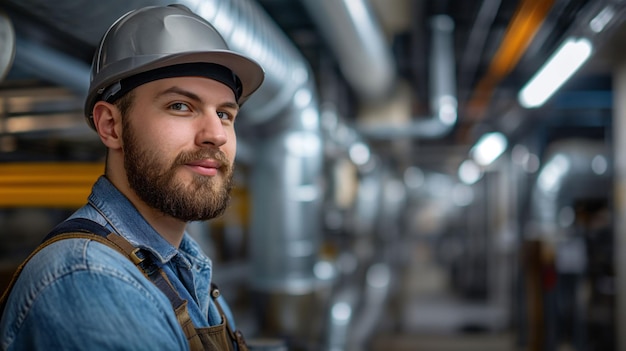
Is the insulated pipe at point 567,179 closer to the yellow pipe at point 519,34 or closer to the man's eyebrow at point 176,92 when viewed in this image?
the yellow pipe at point 519,34

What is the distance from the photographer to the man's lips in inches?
44.9

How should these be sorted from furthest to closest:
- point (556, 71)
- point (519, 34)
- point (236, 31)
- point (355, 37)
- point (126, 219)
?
point (519, 34) → point (355, 37) → point (556, 71) → point (236, 31) → point (126, 219)

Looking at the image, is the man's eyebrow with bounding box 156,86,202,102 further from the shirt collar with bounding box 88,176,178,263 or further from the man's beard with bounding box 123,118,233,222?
the shirt collar with bounding box 88,176,178,263

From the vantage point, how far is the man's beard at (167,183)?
3.66 feet

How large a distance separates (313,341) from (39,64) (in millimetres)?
2102

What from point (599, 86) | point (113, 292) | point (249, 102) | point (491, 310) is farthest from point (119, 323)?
point (491, 310)

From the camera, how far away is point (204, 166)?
1147 millimetres

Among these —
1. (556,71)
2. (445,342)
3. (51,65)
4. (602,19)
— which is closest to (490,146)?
(445,342)

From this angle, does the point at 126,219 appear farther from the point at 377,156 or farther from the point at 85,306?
the point at 377,156

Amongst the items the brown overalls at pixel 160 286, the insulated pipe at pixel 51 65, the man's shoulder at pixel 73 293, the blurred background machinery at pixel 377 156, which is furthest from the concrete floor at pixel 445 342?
the man's shoulder at pixel 73 293

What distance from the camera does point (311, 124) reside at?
2.87m

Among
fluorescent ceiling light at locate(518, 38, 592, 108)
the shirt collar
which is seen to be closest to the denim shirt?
the shirt collar

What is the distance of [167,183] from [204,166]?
0.08m

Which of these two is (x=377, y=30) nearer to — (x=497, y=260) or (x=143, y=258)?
(x=143, y=258)
